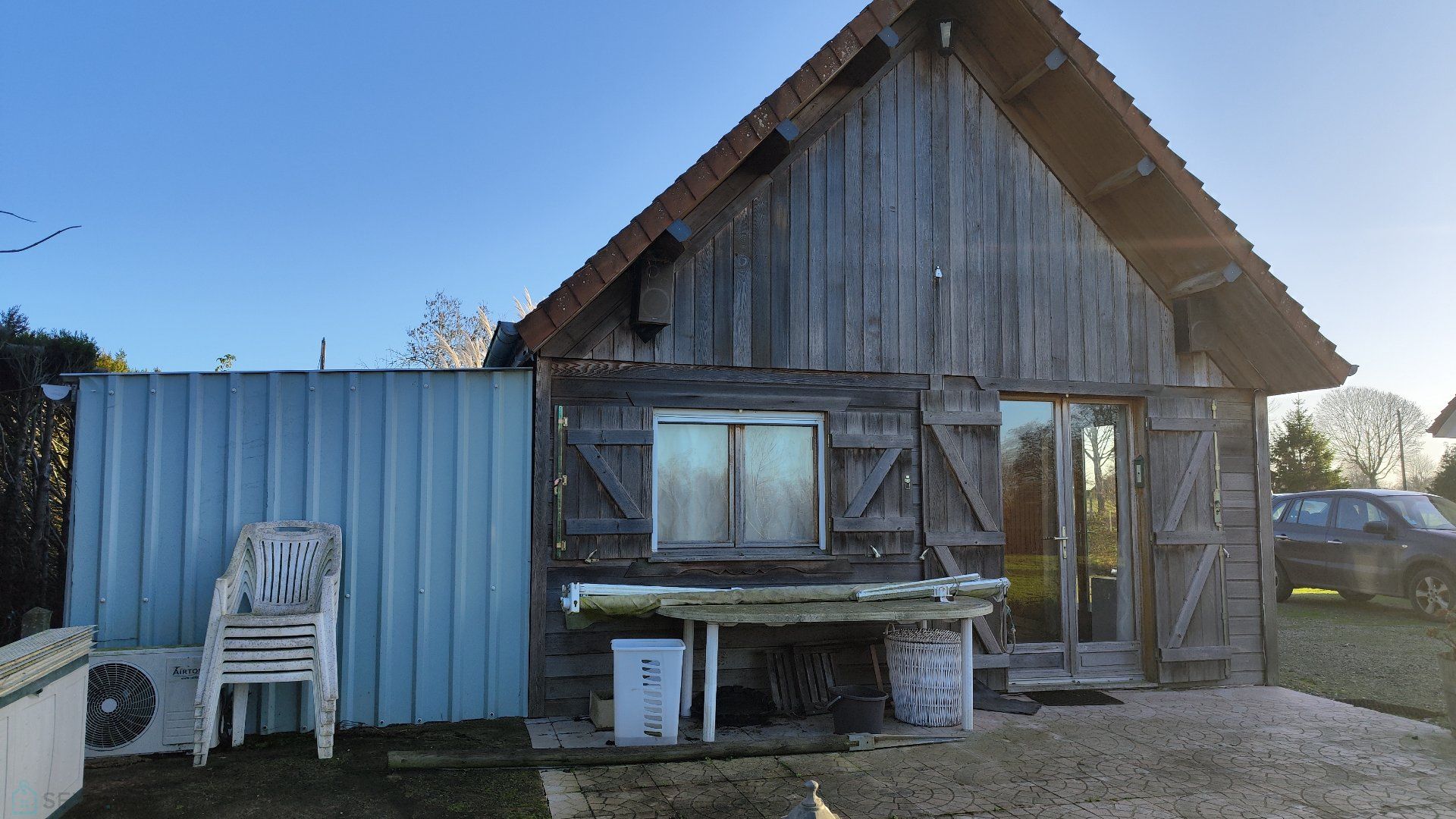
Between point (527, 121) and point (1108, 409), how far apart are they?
38.7ft

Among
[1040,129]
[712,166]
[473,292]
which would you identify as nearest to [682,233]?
[712,166]

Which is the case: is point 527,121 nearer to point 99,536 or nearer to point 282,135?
point 282,135

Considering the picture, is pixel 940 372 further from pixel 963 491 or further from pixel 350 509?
pixel 350 509

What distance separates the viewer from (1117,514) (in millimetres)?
6996

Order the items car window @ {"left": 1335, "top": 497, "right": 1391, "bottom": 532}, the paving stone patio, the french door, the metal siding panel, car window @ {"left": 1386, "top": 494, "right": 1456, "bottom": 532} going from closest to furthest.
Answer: the paving stone patio < the metal siding panel < the french door < car window @ {"left": 1386, "top": 494, "right": 1456, "bottom": 532} < car window @ {"left": 1335, "top": 497, "right": 1391, "bottom": 532}

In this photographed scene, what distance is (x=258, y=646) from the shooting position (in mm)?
4512

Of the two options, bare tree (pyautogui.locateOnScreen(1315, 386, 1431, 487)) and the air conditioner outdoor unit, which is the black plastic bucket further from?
bare tree (pyautogui.locateOnScreen(1315, 386, 1431, 487))

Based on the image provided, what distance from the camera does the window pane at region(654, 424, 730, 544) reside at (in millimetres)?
5945

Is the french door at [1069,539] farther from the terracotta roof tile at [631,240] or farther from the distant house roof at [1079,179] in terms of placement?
the terracotta roof tile at [631,240]

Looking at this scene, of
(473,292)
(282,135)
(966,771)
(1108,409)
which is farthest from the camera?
(473,292)

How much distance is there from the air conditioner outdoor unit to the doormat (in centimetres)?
518

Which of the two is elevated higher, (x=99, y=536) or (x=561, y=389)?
(x=561, y=389)

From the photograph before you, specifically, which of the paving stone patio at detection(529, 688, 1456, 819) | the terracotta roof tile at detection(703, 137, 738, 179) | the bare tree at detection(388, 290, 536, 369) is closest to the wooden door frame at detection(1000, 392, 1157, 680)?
the paving stone patio at detection(529, 688, 1456, 819)

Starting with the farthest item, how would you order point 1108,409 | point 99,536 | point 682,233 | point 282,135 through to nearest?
point 282,135 → point 1108,409 → point 682,233 → point 99,536
